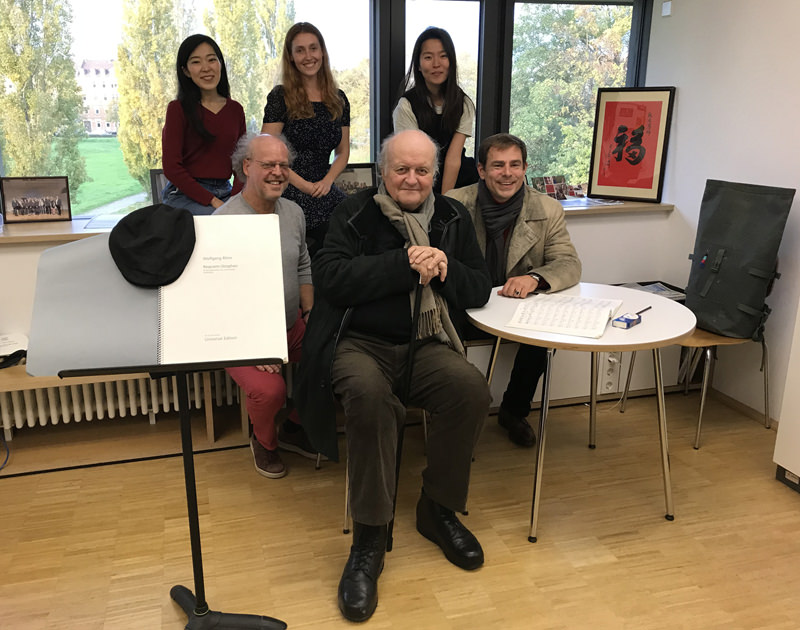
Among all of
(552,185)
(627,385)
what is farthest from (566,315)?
(552,185)

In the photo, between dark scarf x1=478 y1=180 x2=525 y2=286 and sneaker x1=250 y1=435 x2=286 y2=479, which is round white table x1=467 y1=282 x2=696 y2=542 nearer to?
dark scarf x1=478 y1=180 x2=525 y2=286

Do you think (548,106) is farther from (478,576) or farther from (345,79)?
(478,576)

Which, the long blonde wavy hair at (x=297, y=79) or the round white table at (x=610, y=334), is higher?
the long blonde wavy hair at (x=297, y=79)

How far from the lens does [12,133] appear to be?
3004 mm

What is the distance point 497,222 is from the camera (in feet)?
8.54

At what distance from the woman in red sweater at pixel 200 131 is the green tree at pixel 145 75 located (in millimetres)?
372

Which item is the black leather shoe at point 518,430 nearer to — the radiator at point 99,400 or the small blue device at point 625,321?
the small blue device at point 625,321

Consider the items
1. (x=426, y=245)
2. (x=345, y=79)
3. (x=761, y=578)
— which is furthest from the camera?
(x=345, y=79)

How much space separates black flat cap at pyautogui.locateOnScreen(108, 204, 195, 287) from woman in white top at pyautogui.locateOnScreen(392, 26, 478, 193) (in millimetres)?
1521

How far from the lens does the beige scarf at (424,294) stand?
2182 millimetres

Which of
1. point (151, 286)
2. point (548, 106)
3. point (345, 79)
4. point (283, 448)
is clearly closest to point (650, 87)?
point (548, 106)

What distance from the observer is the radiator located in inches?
108

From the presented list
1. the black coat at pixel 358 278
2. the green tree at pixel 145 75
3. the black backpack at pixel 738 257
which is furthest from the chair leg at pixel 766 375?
the green tree at pixel 145 75

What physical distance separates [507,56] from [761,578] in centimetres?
254
